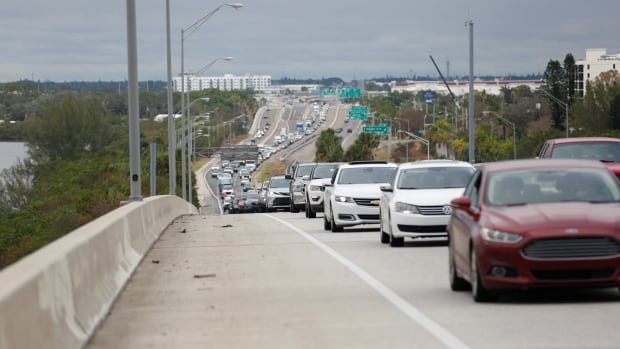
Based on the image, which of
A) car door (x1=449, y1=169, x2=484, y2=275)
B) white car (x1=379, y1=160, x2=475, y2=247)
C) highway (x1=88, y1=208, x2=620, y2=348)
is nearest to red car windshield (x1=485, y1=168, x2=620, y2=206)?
car door (x1=449, y1=169, x2=484, y2=275)

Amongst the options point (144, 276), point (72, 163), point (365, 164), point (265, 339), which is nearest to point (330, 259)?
point (144, 276)

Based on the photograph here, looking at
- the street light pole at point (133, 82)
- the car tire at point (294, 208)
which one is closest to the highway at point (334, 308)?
the street light pole at point (133, 82)

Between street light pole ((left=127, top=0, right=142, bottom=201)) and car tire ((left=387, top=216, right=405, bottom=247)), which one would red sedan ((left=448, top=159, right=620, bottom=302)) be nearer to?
car tire ((left=387, top=216, right=405, bottom=247))

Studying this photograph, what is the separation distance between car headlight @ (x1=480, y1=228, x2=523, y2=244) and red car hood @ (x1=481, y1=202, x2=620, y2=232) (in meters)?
0.05

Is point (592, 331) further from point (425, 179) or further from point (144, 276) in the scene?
point (425, 179)

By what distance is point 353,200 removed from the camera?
29969 mm

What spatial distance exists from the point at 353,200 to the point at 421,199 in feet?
20.7

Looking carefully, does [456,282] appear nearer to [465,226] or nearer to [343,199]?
[465,226]

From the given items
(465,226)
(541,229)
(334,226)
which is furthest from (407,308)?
(334,226)

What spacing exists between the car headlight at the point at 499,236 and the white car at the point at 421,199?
9.71 m

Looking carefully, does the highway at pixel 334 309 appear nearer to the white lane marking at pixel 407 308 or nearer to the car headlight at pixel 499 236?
the white lane marking at pixel 407 308

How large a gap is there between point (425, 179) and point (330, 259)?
4328 millimetres

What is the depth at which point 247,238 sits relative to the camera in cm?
2825

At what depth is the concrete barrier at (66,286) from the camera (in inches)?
335
